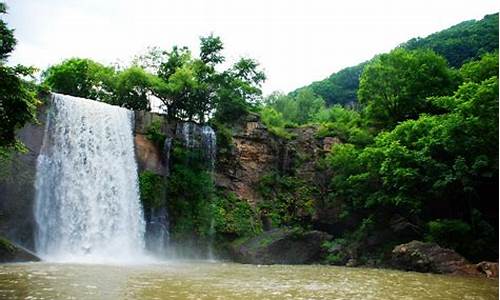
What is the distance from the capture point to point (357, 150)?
81.6ft

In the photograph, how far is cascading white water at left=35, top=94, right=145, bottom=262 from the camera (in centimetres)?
1889

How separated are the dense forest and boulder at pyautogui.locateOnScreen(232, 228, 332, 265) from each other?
0.73 meters

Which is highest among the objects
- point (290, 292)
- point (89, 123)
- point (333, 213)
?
point (89, 123)

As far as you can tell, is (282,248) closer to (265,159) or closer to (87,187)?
(265,159)

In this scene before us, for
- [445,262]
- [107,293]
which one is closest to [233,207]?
[445,262]

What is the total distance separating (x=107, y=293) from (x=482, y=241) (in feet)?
48.9

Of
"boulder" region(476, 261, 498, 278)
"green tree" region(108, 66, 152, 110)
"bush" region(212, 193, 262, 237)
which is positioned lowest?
"boulder" region(476, 261, 498, 278)

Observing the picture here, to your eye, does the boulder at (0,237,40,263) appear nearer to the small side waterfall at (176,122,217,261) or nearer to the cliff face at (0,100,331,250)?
the cliff face at (0,100,331,250)

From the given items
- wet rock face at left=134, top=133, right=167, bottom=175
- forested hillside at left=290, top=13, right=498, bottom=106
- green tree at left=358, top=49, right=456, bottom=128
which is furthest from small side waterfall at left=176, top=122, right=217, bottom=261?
forested hillside at left=290, top=13, right=498, bottom=106

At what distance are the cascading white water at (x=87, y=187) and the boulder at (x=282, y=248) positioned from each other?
4845 mm

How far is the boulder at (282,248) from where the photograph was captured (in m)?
20.7

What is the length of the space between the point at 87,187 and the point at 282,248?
9.15m

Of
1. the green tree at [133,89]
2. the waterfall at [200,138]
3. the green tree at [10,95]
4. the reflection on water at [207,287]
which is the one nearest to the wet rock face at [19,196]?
the reflection on water at [207,287]

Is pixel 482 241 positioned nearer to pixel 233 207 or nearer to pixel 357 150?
pixel 357 150
